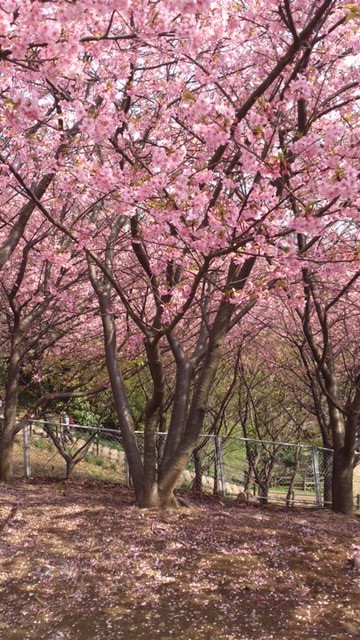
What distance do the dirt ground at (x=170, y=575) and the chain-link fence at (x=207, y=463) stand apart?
4.40 metres

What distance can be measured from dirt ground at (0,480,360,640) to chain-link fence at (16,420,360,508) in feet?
14.4

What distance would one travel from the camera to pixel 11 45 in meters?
3.30

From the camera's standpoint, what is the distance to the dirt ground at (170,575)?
3924 mm

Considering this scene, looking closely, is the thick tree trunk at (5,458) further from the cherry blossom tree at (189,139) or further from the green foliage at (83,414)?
the green foliage at (83,414)

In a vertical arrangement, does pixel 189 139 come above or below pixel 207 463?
above

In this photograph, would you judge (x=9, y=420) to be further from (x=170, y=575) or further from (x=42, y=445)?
(x=42, y=445)

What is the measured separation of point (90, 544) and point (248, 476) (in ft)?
29.4

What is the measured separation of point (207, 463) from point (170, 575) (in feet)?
33.0

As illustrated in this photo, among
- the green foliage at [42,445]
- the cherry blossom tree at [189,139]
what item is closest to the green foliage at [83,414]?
the green foliage at [42,445]

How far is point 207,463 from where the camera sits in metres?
14.6

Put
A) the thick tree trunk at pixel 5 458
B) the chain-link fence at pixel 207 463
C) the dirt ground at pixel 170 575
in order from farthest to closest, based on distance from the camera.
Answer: the chain-link fence at pixel 207 463 → the thick tree trunk at pixel 5 458 → the dirt ground at pixel 170 575

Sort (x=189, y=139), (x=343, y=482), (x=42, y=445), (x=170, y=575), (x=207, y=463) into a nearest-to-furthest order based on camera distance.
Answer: (x=170, y=575) < (x=189, y=139) < (x=343, y=482) < (x=207, y=463) < (x=42, y=445)

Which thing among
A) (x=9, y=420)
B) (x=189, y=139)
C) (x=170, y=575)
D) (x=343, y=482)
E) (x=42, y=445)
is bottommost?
(x=170, y=575)

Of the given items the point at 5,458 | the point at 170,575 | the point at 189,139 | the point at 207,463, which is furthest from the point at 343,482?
the point at 207,463
